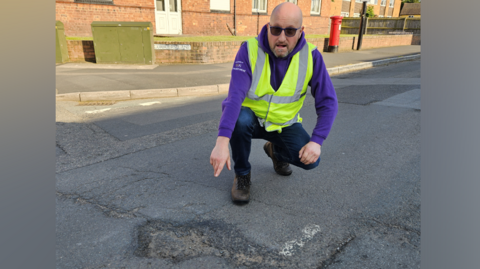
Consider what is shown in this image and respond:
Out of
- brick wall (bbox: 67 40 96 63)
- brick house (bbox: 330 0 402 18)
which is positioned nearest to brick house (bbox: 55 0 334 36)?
brick wall (bbox: 67 40 96 63)

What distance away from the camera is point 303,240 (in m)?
2.30

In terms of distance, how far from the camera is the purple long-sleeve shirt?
2.52 m

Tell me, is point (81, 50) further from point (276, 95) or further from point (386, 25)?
point (386, 25)

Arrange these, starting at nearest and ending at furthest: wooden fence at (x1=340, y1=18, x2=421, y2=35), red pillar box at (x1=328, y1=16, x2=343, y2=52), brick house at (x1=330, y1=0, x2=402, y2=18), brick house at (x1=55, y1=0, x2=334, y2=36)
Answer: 1. brick house at (x1=55, y1=0, x2=334, y2=36)
2. red pillar box at (x1=328, y1=16, x2=343, y2=52)
3. wooden fence at (x1=340, y1=18, x2=421, y2=35)
4. brick house at (x1=330, y1=0, x2=402, y2=18)

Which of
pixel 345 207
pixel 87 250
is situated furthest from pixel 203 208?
pixel 345 207

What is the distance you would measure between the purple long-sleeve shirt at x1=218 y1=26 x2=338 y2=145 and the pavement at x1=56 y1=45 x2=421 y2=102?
5.29 m

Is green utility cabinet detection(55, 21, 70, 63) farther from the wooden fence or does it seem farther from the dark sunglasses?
the wooden fence

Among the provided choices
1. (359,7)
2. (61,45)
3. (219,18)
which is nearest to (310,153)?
(61,45)

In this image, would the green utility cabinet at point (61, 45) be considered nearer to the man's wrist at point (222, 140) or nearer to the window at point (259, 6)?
the man's wrist at point (222, 140)

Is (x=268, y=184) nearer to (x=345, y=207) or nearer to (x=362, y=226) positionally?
(x=345, y=207)

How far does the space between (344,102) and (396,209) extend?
4.35 m

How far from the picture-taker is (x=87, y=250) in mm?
2209

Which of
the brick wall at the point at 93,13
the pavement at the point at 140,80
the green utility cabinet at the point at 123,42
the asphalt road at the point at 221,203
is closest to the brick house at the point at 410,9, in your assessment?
the pavement at the point at 140,80

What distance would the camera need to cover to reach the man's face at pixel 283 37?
2.41 m
